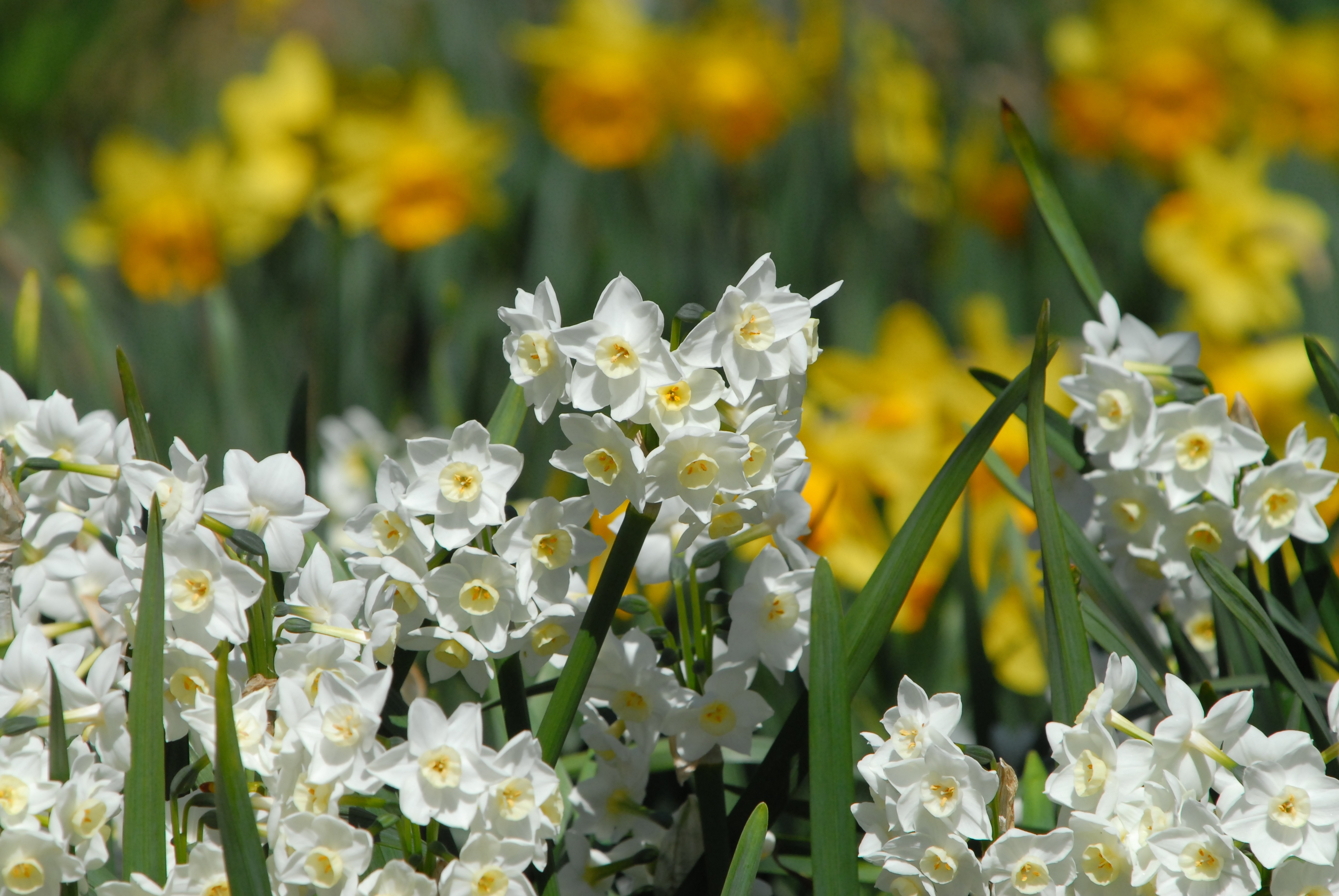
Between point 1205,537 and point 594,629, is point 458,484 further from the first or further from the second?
point 1205,537

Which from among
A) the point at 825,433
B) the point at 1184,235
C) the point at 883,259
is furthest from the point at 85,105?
the point at 1184,235

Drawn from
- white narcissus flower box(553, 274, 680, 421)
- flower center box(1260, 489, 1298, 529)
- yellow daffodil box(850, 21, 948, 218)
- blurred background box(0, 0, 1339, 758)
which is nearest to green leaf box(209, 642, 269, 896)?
white narcissus flower box(553, 274, 680, 421)

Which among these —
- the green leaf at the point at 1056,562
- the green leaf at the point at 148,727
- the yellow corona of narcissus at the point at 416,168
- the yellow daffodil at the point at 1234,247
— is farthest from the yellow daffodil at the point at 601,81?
the green leaf at the point at 148,727

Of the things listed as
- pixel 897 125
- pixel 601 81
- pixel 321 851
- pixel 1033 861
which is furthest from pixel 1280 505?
pixel 601 81

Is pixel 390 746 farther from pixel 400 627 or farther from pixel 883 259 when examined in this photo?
pixel 883 259

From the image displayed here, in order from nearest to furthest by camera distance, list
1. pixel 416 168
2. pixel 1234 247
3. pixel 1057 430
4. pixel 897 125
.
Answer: pixel 1057 430 → pixel 1234 247 → pixel 416 168 → pixel 897 125

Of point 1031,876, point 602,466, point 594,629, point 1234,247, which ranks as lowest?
point 1234,247

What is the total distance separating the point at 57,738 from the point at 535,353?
0.33m

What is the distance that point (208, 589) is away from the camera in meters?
0.59

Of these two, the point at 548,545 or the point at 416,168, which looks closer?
the point at 548,545

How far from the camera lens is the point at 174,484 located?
24.0 inches

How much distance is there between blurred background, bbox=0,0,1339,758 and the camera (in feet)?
5.82

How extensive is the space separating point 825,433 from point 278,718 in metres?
1.33

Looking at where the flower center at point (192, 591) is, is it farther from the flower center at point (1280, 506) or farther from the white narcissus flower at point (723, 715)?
the flower center at point (1280, 506)
